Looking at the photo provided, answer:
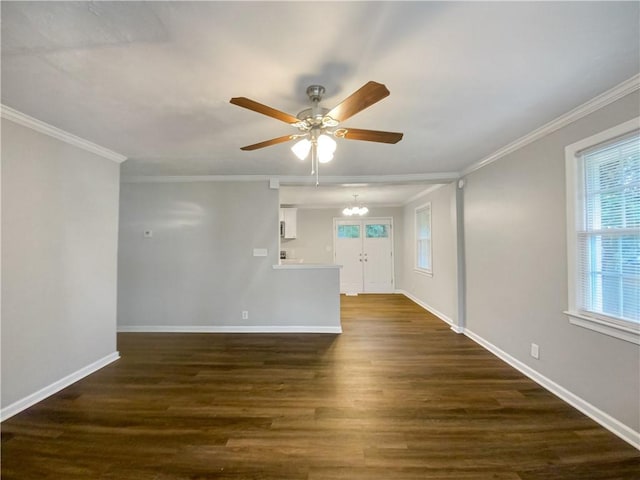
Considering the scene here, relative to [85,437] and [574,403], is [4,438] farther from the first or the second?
[574,403]

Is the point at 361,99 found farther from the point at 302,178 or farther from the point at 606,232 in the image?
the point at 302,178

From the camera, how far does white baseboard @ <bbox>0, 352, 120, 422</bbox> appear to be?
213 centimetres

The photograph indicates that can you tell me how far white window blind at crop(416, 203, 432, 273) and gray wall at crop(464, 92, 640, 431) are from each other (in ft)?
6.32

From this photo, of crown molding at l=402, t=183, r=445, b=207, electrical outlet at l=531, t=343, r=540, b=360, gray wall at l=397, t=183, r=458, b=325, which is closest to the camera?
electrical outlet at l=531, t=343, r=540, b=360

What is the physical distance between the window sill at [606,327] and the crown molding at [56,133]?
15.4 feet

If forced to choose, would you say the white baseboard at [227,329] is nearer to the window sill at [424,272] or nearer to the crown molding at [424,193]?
the window sill at [424,272]

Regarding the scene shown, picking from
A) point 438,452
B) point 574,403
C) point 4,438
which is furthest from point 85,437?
point 574,403

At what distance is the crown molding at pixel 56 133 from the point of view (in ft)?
6.91

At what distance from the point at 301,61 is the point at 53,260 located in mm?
2747

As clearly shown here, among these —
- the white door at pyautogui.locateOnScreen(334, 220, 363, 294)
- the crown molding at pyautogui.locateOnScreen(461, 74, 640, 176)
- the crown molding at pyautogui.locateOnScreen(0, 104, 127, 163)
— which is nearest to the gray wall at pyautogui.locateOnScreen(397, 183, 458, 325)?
the crown molding at pyautogui.locateOnScreen(461, 74, 640, 176)

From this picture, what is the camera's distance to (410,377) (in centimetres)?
274

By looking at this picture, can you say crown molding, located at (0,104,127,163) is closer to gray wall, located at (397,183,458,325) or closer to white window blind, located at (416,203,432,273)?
gray wall, located at (397,183,458,325)

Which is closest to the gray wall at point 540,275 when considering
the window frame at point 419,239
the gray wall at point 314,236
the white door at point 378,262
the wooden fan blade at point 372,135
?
the wooden fan blade at point 372,135

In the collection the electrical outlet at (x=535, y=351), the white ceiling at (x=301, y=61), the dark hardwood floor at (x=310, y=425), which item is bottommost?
the dark hardwood floor at (x=310, y=425)
